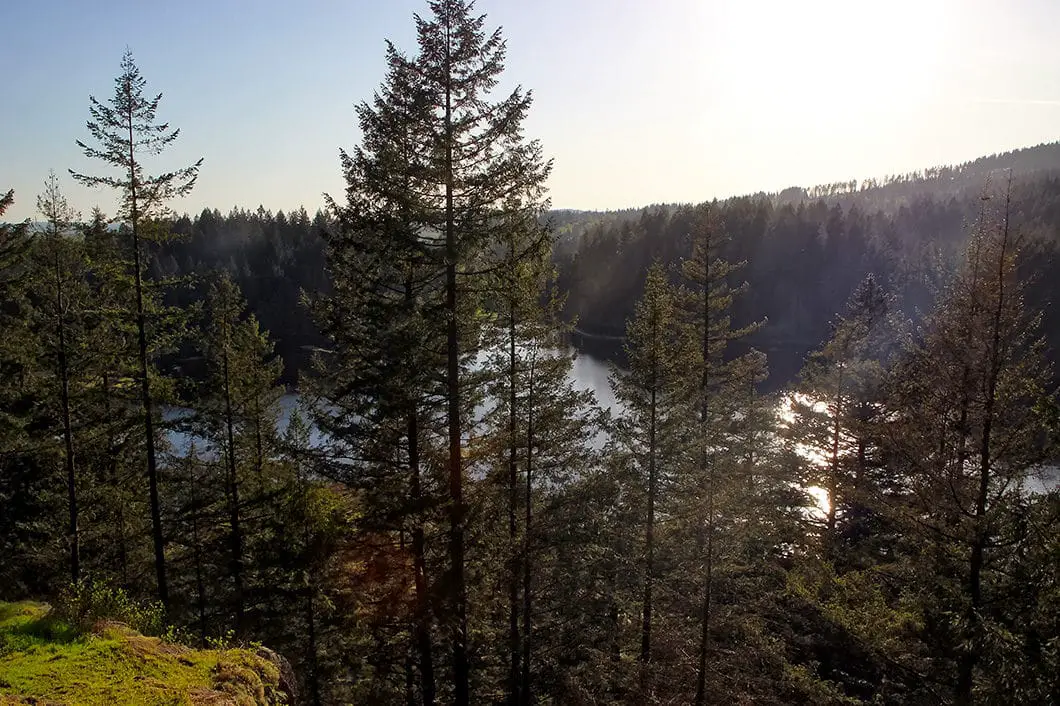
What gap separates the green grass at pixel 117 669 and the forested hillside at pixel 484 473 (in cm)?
6

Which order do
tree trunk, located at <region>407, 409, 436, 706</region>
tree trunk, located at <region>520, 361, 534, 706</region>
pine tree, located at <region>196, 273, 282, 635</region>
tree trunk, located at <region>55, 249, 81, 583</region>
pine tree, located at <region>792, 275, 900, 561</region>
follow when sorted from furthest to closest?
pine tree, located at <region>792, 275, 900, 561</region> < pine tree, located at <region>196, 273, 282, 635</region> < tree trunk, located at <region>55, 249, 81, 583</region> < tree trunk, located at <region>520, 361, 534, 706</region> < tree trunk, located at <region>407, 409, 436, 706</region>

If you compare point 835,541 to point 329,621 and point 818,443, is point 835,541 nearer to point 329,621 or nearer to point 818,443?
point 818,443

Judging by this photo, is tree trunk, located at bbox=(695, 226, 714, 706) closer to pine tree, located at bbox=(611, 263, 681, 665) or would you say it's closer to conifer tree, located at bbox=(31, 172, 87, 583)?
pine tree, located at bbox=(611, 263, 681, 665)

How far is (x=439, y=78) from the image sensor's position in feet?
33.9

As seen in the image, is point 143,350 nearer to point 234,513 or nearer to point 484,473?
point 234,513

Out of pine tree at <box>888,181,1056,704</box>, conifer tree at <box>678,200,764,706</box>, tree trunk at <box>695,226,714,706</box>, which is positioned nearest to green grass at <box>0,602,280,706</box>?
tree trunk at <box>695,226,714,706</box>

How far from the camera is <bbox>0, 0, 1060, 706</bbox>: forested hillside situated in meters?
9.96

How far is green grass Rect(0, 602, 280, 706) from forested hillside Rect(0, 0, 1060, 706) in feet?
0.21

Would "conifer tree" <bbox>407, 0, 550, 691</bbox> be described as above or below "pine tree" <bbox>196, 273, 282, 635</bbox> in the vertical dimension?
above

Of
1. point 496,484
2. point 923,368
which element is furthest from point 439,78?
point 923,368

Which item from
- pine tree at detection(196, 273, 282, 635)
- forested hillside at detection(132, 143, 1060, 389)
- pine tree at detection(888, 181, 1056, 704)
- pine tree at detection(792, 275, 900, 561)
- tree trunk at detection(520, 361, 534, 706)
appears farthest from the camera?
forested hillside at detection(132, 143, 1060, 389)

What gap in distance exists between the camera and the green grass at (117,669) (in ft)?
19.7

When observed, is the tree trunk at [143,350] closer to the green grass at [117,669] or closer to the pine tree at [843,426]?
the green grass at [117,669]

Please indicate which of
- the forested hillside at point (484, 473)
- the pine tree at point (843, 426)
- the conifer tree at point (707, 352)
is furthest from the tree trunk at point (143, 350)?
the pine tree at point (843, 426)
